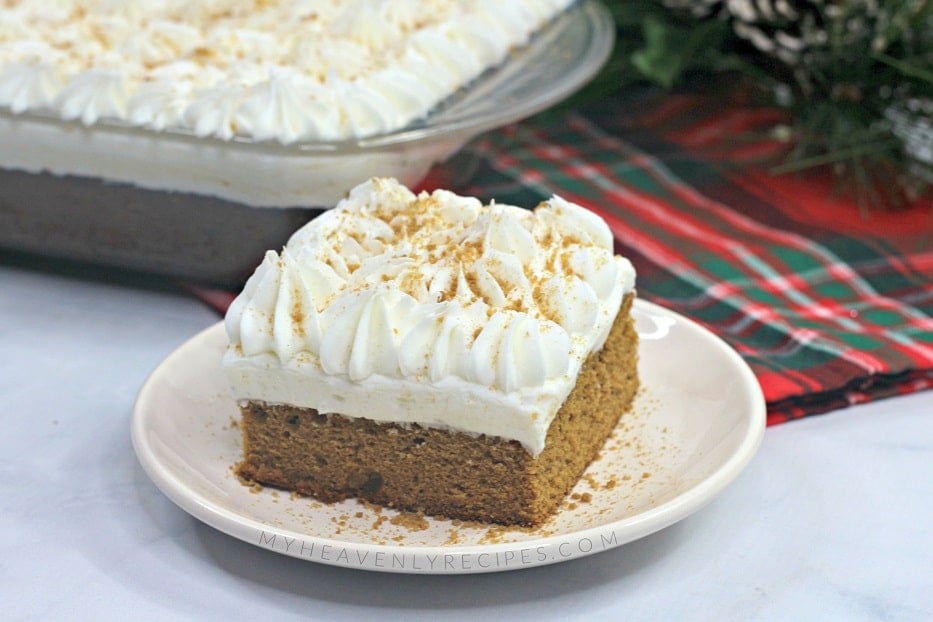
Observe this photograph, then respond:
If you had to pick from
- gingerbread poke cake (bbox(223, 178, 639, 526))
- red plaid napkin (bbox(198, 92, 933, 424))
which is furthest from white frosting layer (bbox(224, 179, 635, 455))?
red plaid napkin (bbox(198, 92, 933, 424))

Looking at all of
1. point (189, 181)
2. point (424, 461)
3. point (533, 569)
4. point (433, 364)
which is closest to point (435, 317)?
point (433, 364)

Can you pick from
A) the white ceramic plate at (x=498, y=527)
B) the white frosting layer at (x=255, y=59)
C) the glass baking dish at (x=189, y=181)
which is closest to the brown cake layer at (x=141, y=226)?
the glass baking dish at (x=189, y=181)

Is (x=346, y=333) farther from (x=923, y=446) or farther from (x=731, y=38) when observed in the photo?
(x=731, y=38)

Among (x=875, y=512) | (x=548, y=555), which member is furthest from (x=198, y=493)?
(x=875, y=512)

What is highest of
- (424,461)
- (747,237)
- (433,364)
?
(433,364)

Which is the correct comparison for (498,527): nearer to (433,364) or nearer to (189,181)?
(433,364)

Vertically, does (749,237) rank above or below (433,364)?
below

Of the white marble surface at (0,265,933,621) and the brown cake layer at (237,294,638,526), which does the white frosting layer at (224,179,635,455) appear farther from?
the white marble surface at (0,265,933,621)
